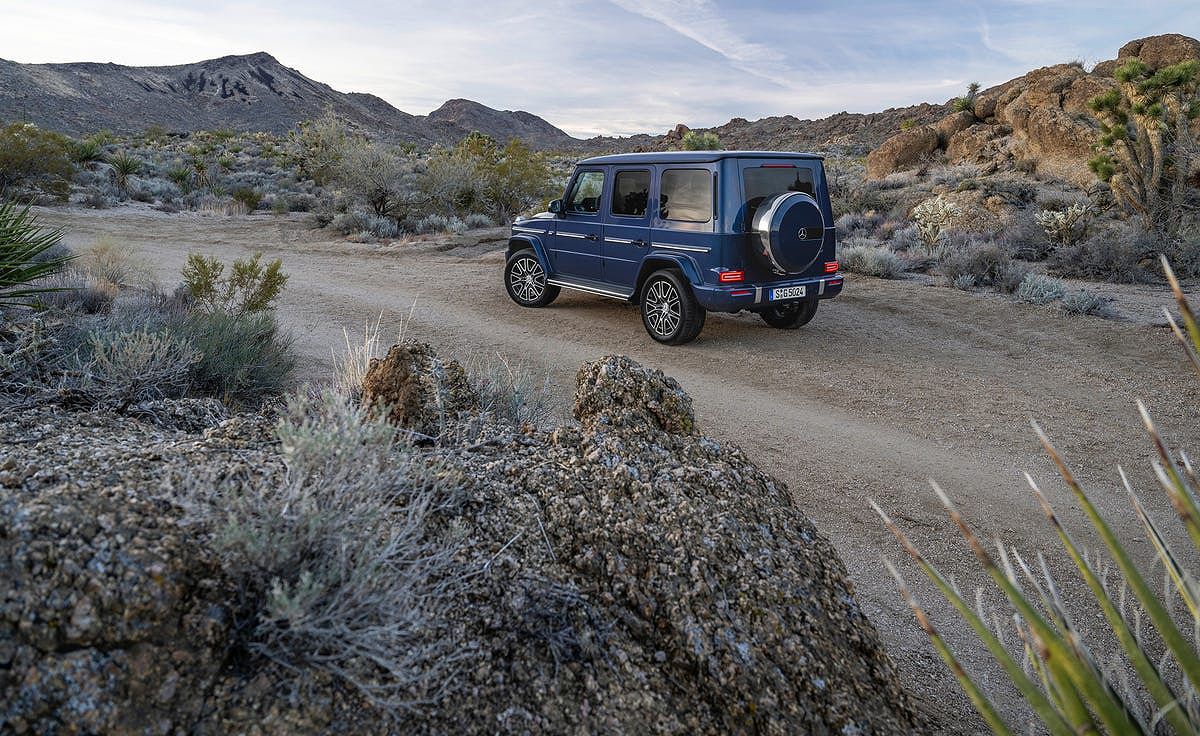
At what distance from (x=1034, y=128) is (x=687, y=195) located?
22.7 meters

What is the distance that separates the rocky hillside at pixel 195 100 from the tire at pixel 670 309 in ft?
156

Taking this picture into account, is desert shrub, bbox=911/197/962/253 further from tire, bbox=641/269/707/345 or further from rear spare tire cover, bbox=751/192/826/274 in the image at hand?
tire, bbox=641/269/707/345

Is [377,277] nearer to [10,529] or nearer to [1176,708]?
[10,529]

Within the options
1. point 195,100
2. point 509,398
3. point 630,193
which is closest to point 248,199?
point 630,193

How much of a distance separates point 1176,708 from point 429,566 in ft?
5.59

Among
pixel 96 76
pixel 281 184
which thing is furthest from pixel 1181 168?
pixel 96 76

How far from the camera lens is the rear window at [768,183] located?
742 cm

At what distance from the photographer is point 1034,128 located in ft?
80.7

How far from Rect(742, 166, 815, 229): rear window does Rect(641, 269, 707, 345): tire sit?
0.97m

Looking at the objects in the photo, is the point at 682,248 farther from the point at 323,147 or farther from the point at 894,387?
the point at 323,147

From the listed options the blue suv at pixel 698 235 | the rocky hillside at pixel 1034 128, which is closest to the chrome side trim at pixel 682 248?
the blue suv at pixel 698 235

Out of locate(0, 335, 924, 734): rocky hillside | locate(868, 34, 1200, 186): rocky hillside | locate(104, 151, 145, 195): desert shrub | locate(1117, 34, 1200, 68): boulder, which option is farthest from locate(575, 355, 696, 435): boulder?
locate(1117, 34, 1200, 68): boulder

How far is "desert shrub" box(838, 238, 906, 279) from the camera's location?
39.6ft

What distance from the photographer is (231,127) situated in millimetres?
85062
